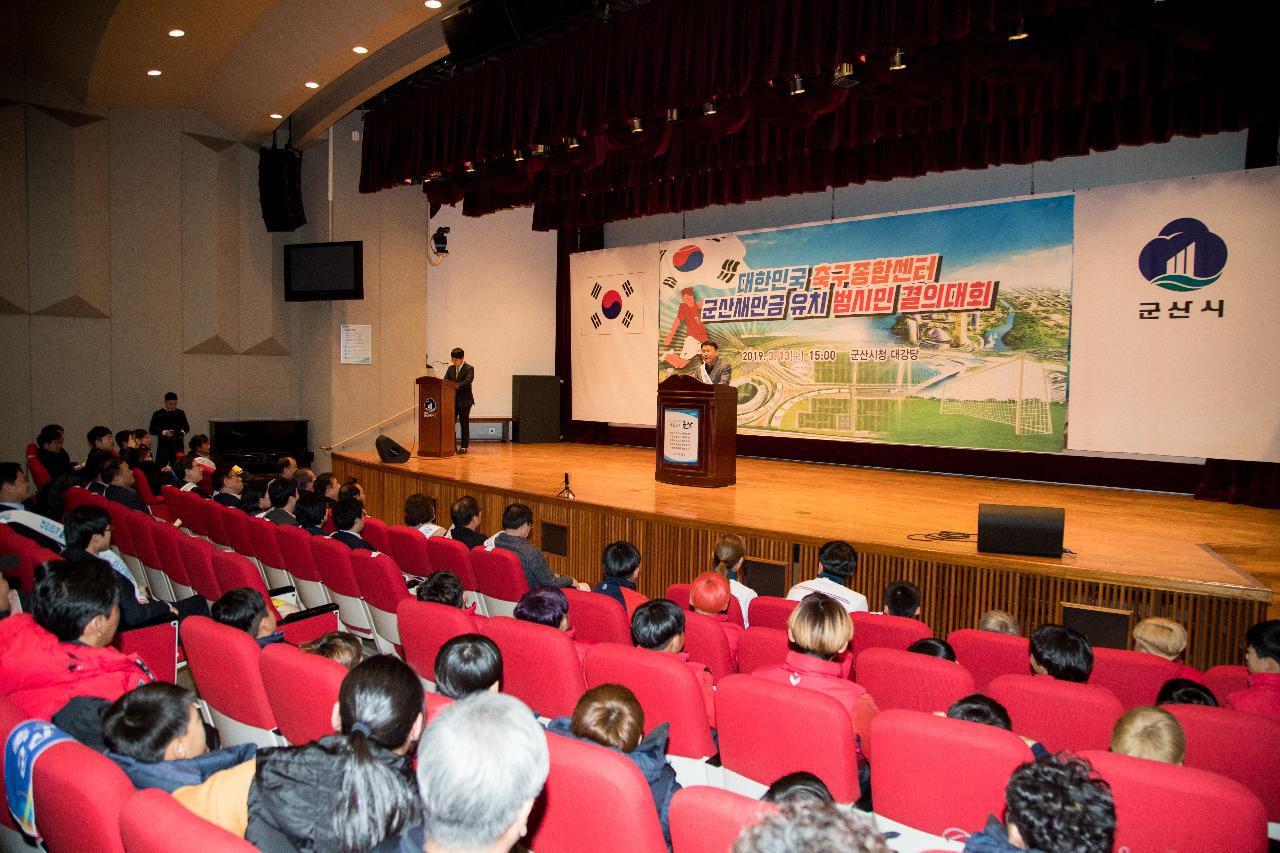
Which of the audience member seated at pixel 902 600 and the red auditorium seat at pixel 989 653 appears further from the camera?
the audience member seated at pixel 902 600

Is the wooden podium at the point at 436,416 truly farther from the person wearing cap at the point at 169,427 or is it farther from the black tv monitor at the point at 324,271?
the person wearing cap at the point at 169,427

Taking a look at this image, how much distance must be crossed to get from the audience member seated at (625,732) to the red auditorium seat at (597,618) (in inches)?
55.0

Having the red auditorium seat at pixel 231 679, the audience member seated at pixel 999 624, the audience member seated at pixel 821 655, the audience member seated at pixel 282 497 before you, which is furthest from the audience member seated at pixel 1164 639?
the audience member seated at pixel 282 497

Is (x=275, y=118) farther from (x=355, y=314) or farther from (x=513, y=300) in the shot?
(x=513, y=300)

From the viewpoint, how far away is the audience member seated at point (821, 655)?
2.42 metres

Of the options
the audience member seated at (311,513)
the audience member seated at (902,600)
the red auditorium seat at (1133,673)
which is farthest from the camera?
the audience member seated at (311,513)

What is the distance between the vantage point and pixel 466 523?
16.5 ft

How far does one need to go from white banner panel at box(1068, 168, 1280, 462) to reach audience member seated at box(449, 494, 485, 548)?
5749 mm

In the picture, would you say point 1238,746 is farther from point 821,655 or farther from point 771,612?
point 771,612

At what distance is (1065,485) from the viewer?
830 cm

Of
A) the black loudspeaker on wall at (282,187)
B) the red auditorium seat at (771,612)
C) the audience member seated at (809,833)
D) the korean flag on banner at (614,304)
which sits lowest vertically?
the red auditorium seat at (771,612)

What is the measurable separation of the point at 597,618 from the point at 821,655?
3.68ft

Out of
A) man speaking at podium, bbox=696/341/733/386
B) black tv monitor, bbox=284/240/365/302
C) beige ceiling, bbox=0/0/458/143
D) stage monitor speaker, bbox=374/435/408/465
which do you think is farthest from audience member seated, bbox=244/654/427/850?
black tv monitor, bbox=284/240/365/302

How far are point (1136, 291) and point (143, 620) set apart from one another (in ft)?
25.5
